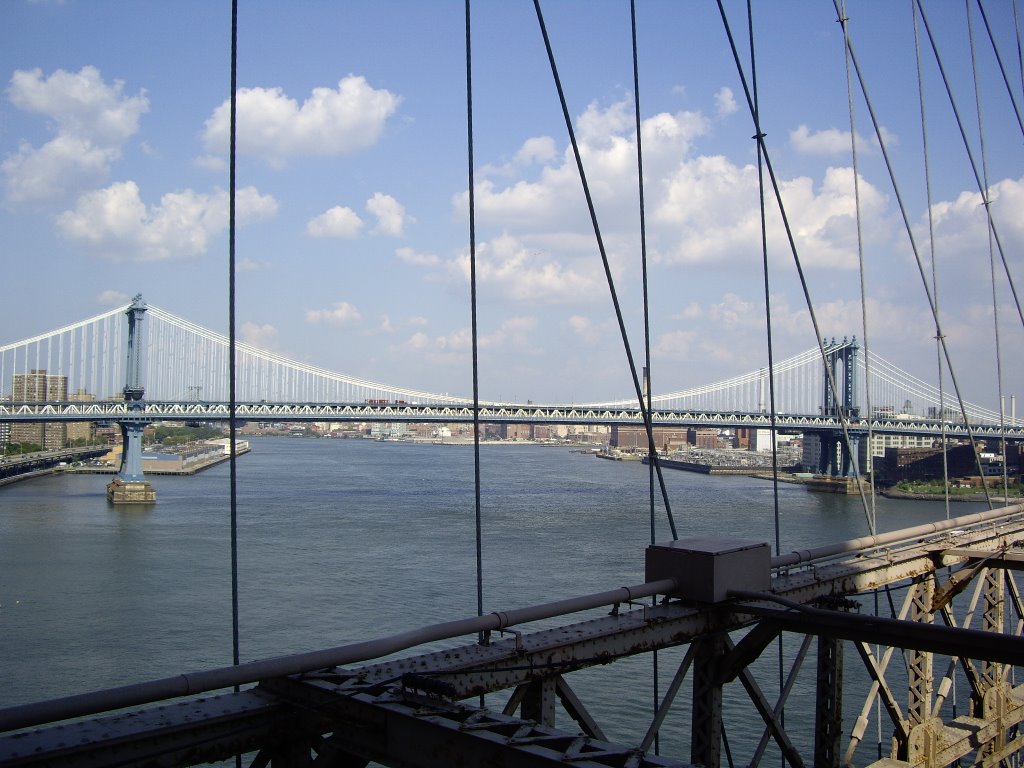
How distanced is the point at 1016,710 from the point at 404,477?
26.6 metres

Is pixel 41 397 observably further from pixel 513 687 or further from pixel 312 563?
pixel 513 687

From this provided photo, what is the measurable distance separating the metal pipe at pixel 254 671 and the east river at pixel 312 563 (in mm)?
4501

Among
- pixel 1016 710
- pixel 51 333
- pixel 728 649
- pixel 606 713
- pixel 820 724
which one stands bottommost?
pixel 606 713

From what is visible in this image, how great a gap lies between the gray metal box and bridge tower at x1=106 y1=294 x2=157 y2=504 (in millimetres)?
20685

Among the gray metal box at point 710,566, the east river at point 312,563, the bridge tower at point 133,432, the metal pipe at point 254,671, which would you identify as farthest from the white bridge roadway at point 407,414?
the metal pipe at point 254,671

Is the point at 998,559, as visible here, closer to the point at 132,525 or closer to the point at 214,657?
the point at 214,657

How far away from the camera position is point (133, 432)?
2456cm

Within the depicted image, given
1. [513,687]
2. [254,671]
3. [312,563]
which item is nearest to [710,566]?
[513,687]

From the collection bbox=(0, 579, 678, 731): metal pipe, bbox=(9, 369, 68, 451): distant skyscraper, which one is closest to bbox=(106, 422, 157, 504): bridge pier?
bbox=(9, 369, 68, 451): distant skyscraper

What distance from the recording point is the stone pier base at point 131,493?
2134 centimetres

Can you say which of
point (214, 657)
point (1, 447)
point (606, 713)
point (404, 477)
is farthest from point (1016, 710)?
point (1, 447)

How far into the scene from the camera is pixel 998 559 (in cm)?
400

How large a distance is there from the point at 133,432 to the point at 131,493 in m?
3.37

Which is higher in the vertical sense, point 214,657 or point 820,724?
point 820,724
